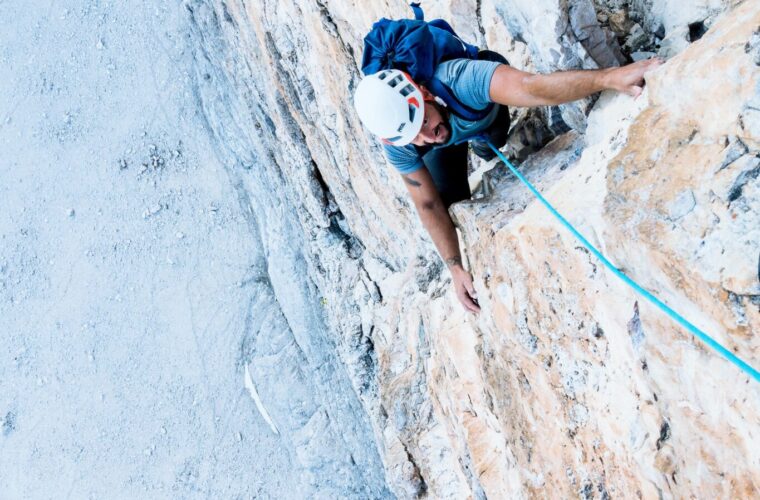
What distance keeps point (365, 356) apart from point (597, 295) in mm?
5030

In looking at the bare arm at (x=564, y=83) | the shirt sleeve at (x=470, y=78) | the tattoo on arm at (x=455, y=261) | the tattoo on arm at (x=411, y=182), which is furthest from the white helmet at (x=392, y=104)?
the tattoo on arm at (x=455, y=261)

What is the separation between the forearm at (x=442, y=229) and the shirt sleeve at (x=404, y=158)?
12.4 inches

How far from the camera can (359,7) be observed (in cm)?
563

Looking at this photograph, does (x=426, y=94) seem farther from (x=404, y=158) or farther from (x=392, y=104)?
(x=404, y=158)

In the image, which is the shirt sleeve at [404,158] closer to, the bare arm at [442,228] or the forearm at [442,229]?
the bare arm at [442,228]

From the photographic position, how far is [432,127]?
3561 millimetres

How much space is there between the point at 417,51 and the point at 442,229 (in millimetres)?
1321

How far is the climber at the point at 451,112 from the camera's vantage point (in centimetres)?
295

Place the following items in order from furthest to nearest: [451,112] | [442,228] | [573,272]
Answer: [442,228], [451,112], [573,272]

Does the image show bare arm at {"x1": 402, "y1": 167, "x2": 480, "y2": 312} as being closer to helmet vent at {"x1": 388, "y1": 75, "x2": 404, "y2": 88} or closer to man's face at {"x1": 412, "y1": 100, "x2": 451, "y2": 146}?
man's face at {"x1": 412, "y1": 100, "x2": 451, "y2": 146}

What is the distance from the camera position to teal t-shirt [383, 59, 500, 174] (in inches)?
126

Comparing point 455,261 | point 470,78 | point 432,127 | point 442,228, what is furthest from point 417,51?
point 455,261

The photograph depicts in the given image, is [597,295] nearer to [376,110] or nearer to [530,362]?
[530,362]

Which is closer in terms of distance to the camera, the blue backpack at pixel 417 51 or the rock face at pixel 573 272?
the rock face at pixel 573 272
